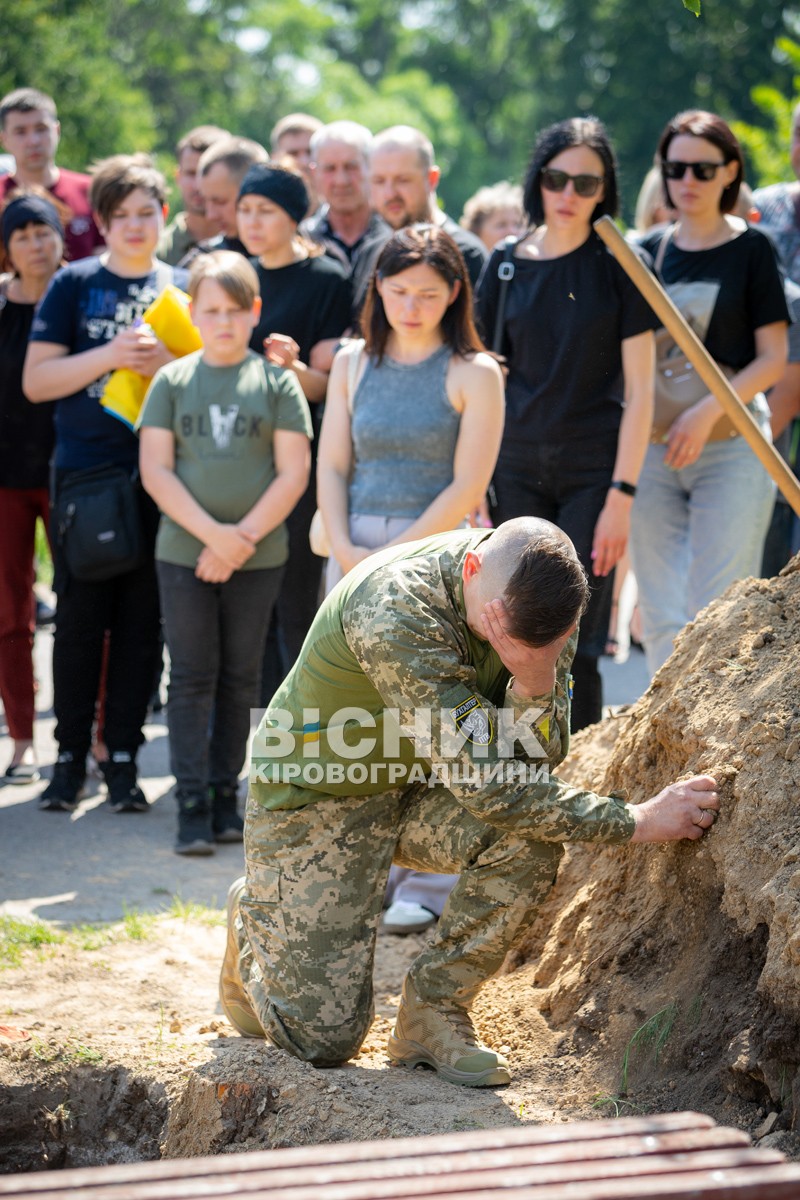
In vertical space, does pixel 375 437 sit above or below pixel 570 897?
above

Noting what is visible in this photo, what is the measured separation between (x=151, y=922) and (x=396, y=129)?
330 cm

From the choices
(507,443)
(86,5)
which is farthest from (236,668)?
(86,5)

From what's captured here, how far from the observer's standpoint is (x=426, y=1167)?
7.15 ft

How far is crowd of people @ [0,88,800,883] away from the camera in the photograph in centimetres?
483

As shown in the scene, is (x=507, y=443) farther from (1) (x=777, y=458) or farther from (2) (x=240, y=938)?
(2) (x=240, y=938)

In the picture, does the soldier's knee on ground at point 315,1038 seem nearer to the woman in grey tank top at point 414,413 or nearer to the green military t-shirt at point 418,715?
the green military t-shirt at point 418,715

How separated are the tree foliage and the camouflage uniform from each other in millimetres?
18361

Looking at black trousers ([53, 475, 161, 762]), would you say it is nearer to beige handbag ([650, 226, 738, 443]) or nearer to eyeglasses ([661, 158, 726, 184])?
beige handbag ([650, 226, 738, 443])

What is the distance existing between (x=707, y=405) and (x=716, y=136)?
41.0 inches

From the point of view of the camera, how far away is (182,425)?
18.1 ft

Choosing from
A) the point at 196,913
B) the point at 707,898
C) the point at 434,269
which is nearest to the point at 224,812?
the point at 196,913

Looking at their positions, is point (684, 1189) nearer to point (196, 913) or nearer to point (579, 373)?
point (196, 913)

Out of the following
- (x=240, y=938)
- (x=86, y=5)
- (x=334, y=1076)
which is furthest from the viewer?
(x=86, y=5)

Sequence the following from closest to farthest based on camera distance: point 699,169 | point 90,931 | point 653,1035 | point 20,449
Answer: point 653,1035 → point 90,931 → point 699,169 → point 20,449
